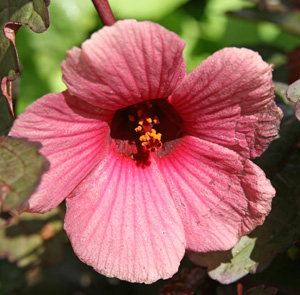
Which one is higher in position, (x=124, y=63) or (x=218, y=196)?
(x=124, y=63)

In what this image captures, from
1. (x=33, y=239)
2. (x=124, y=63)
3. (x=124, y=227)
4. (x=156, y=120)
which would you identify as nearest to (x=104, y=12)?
(x=124, y=63)

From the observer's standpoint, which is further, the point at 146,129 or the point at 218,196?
the point at 146,129

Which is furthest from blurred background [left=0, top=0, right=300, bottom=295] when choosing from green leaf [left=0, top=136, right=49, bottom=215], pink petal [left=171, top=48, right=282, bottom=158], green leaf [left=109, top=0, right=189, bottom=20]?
green leaf [left=0, top=136, right=49, bottom=215]

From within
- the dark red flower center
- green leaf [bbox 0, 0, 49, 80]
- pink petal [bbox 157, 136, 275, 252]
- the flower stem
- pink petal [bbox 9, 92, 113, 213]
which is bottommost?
pink petal [bbox 157, 136, 275, 252]

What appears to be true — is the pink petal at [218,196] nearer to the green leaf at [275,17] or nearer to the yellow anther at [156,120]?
the yellow anther at [156,120]

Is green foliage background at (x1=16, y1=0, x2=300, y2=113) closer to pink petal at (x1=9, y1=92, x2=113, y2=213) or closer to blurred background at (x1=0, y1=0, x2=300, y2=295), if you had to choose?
blurred background at (x1=0, y1=0, x2=300, y2=295)

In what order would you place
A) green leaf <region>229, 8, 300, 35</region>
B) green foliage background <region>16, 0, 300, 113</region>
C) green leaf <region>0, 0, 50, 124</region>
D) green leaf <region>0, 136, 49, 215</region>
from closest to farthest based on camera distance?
green leaf <region>0, 136, 49, 215</region>, green leaf <region>0, 0, 50, 124</region>, green leaf <region>229, 8, 300, 35</region>, green foliage background <region>16, 0, 300, 113</region>

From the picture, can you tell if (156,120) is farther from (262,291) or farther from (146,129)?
(262,291)
